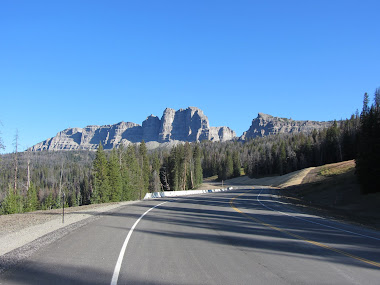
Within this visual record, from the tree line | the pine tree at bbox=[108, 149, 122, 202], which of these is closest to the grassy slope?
the tree line

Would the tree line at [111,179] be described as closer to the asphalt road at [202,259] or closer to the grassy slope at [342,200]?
the asphalt road at [202,259]

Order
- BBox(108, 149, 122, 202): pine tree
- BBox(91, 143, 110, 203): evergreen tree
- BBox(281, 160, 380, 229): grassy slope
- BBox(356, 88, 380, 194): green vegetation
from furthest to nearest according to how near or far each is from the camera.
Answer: BBox(108, 149, 122, 202): pine tree < BBox(91, 143, 110, 203): evergreen tree < BBox(356, 88, 380, 194): green vegetation < BBox(281, 160, 380, 229): grassy slope

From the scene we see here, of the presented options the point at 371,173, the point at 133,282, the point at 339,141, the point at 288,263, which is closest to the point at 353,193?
the point at 371,173

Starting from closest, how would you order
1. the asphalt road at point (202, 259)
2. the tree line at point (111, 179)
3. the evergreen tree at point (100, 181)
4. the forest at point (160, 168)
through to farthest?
1. the asphalt road at point (202, 259)
2. the forest at point (160, 168)
3. the tree line at point (111, 179)
4. the evergreen tree at point (100, 181)

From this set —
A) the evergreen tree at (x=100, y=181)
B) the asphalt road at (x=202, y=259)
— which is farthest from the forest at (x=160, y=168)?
the asphalt road at (x=202, y=259)

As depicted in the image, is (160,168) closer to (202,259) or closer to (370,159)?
(370,159)

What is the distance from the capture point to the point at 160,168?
99938mm

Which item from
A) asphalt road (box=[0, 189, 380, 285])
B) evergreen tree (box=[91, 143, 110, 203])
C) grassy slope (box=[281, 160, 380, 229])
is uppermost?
evergreen tree (box=[91, 143, 110, 203])

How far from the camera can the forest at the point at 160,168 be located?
141 feet

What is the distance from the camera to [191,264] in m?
7.04

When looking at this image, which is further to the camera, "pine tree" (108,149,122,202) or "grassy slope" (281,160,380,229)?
"pine tree" (108,149,122,202)

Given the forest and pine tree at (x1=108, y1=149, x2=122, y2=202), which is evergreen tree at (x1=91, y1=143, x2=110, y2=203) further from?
pine tree at (x1=108, y1=149, x2=122, y2=202)

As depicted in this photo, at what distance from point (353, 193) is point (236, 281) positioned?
1747 inches

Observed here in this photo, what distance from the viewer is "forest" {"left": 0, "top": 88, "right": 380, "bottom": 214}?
4284 cm
